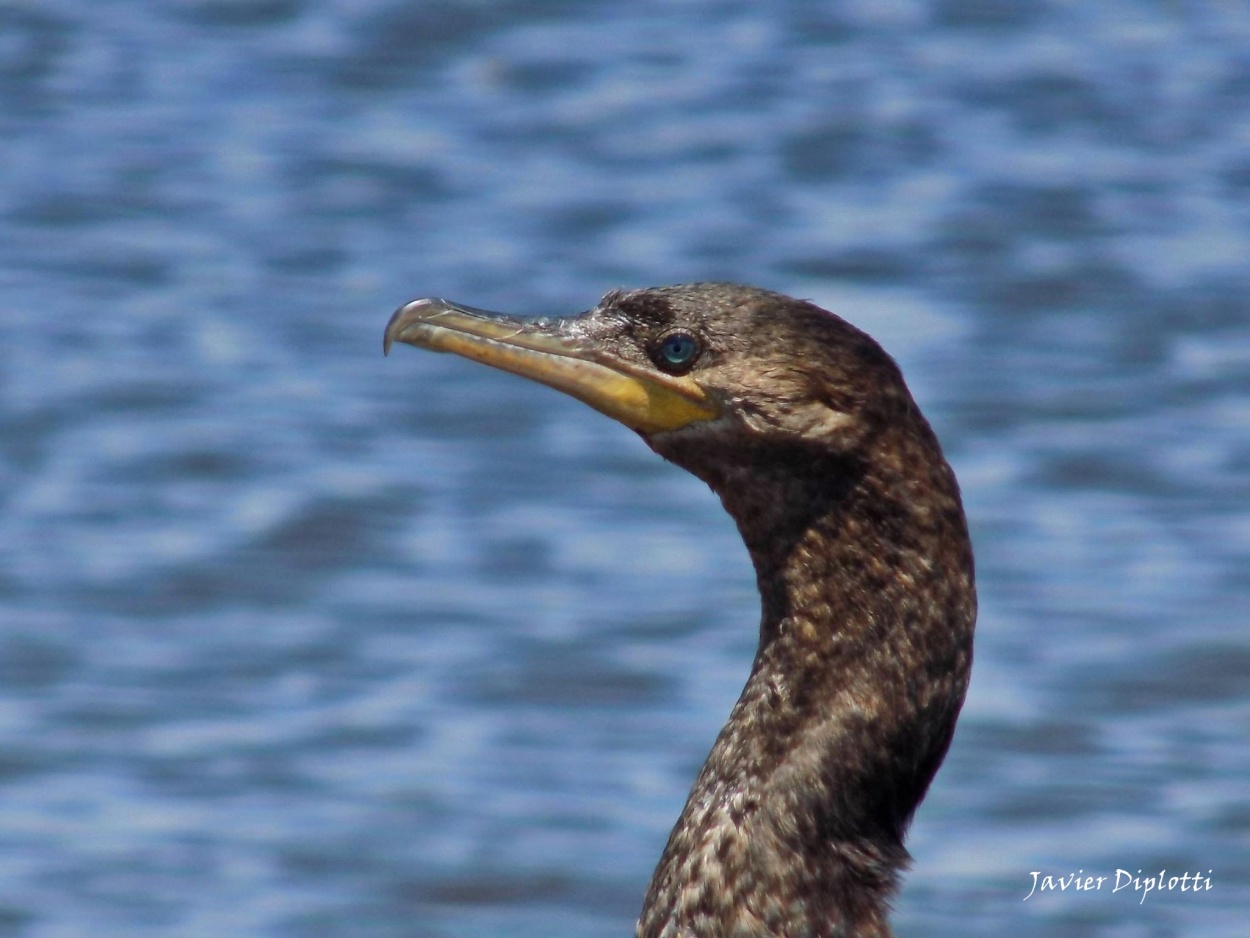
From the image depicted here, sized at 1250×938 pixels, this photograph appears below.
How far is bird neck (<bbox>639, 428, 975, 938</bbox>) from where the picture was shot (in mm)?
3703

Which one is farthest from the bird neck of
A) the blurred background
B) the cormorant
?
the blurred background

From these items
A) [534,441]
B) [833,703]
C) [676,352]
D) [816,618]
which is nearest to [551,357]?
[676,352]

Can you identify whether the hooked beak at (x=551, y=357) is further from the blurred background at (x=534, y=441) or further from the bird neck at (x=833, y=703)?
the blurred background at (x=534, y=441)

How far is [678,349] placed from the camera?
12.9 ft

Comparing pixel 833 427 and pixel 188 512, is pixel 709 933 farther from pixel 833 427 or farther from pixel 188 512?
pixel 188 512

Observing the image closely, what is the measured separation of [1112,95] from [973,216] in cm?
161

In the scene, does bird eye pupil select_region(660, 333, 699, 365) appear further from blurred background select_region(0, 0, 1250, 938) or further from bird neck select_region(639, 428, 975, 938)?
blurred background select_region(0, 0, 1250, 938)

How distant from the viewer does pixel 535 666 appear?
7766 mm

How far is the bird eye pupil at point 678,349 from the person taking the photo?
3914mm

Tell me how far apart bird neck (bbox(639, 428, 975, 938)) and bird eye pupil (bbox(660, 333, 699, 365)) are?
8.5 inches

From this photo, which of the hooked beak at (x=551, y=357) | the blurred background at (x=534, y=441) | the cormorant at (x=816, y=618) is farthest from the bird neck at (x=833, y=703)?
the blurred background at (x=534, y=441)

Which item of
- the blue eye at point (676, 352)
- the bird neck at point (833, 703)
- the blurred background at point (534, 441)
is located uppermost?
the blurred background at point (534, 441)

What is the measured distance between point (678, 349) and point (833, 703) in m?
0.60

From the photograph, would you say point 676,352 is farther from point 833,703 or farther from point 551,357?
point 833,703
